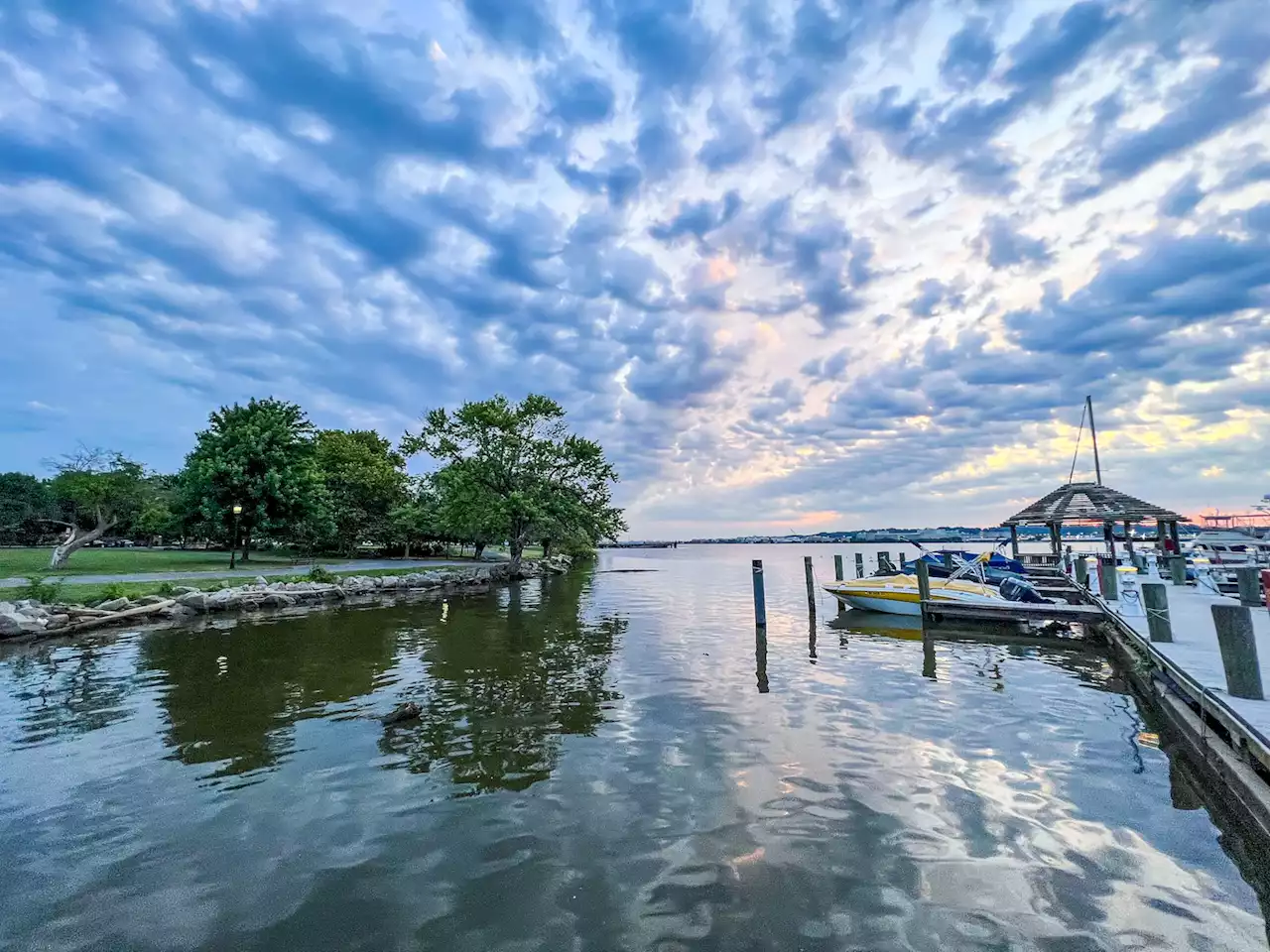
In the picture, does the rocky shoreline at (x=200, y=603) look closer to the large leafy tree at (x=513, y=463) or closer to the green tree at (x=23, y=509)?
the large leafy tree at (x=513, y=463)

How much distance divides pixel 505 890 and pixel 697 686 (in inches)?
286

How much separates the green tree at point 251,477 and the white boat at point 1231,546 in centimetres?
4871

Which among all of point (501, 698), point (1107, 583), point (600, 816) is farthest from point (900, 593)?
point (600, 816)

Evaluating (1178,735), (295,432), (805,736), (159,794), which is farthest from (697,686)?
(295,432)

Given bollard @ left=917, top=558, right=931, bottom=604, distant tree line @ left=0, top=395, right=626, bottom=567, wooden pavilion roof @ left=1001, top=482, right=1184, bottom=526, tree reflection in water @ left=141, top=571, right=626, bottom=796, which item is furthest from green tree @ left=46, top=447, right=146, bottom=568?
wooden pavilion roof @ left=1001, top=482, right=1184, bottom=526

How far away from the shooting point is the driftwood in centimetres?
1691

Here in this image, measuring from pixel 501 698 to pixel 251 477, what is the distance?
32.3 meters

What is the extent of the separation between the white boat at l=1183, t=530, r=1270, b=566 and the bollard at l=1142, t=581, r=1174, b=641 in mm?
19573

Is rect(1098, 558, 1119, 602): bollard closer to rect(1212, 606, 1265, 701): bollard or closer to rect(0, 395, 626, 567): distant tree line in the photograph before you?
rect(1212, 606, 1265, 701): bollard

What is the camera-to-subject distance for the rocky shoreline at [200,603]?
649 inches

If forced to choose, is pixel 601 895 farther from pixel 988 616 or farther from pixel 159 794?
pixel 988 616

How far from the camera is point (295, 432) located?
128 feet

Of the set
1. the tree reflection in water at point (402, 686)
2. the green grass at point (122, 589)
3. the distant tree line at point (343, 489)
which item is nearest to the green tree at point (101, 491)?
the distant tree line at point (343, 489)

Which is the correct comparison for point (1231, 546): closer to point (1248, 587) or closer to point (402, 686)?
point (1248, 587)
